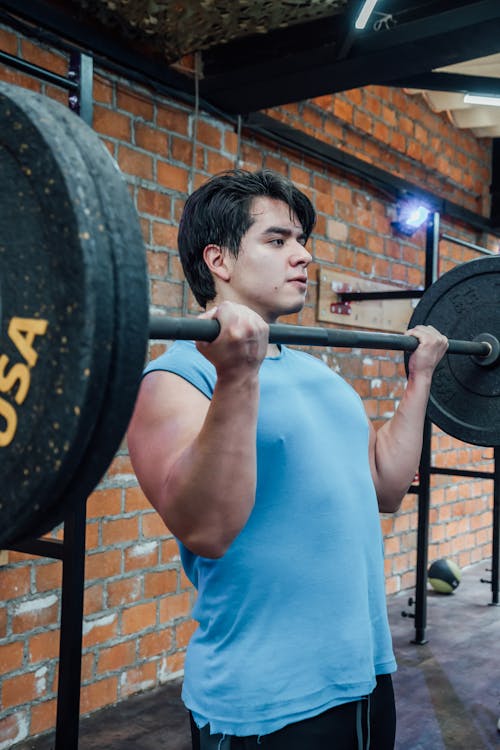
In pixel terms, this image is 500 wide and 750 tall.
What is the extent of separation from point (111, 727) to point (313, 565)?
1.61 metres

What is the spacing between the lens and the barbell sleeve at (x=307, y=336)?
0.91 meters

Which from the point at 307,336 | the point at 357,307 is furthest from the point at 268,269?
the point at 357,307

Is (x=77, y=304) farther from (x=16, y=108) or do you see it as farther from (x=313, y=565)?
(x=313, y=565)

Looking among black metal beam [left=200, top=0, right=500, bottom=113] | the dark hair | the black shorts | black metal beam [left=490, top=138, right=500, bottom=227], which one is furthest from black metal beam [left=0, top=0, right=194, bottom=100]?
black metal beam [left=490, top=138, right=500, bottom=227]

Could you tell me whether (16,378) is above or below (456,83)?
below

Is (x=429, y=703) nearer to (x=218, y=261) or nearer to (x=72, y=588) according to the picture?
(x=72, y=588)

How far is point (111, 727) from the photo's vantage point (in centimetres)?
238

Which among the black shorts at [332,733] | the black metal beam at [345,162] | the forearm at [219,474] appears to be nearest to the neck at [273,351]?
the forearm at [219,474]

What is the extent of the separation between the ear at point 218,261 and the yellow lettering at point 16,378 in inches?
23.8

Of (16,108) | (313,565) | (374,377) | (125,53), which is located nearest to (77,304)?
(16,108)

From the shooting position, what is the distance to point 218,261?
1312mm

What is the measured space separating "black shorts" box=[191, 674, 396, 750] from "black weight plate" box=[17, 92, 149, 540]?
0.54m

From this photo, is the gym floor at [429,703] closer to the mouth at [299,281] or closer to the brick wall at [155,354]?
the brick wall at [155,354]

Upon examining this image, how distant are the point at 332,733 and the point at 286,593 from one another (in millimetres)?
208
